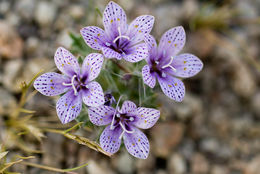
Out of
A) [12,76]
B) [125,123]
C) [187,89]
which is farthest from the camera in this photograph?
[187,89]

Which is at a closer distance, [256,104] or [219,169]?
[219,169]

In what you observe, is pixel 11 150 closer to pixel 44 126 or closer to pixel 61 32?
pixel 44 126

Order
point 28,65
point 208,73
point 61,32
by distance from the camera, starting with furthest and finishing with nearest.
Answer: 1. point 208,73
2. point 61,32
3. point 28,65

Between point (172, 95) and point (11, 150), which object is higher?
point (172, 95)

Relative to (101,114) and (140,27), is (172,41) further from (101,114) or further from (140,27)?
(101,114)

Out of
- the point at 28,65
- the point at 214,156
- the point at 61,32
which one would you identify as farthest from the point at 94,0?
the point at 214,156

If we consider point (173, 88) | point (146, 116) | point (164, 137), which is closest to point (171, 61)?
point (173, 88)
